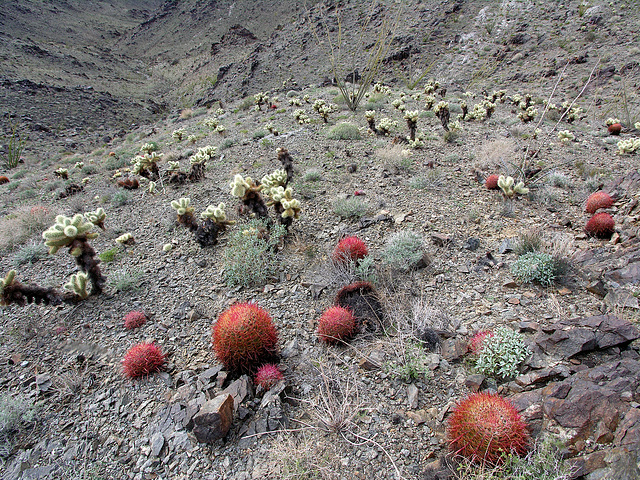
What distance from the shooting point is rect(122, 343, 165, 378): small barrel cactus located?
11.0 ft

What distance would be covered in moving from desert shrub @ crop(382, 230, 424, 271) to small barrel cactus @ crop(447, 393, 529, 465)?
2257 mm

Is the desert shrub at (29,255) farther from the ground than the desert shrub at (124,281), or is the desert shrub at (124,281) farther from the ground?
the desert shrub at (29,255)

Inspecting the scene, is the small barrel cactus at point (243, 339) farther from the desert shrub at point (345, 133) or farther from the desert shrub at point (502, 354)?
the desert shrub at point (345, 133)

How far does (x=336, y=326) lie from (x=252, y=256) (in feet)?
6.10

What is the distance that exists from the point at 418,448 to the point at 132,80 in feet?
164

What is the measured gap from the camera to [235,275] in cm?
464

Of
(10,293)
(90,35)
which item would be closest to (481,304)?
(10,293)

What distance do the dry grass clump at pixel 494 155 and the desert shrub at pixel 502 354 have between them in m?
5.51

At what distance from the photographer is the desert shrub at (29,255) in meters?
6.14

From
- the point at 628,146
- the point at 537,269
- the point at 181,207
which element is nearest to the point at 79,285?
the point at 181,207

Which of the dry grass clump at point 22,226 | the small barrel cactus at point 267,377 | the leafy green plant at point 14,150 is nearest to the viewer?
the small barrel cactus at point 267,377

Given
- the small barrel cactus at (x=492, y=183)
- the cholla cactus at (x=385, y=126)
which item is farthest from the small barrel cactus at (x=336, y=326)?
the cholla cactus at (x=385, y=126)

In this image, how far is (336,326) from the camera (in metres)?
3.44

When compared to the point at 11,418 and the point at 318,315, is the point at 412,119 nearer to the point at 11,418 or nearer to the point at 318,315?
the point at 318,315
